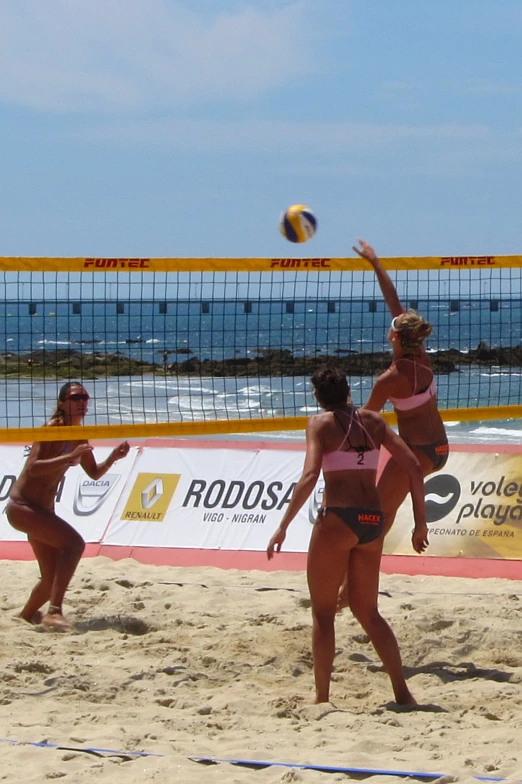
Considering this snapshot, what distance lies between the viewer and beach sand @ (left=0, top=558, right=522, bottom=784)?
3.99 m

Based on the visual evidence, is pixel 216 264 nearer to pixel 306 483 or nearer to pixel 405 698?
pixel 306 483

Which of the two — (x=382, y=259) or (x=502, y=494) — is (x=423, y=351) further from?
(x=502, y=494)

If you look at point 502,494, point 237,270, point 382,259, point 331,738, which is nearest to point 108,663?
point 331,738

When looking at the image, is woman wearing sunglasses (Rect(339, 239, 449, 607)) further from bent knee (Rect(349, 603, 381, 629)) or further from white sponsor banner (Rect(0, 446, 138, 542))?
white sponsor banner (Rect(0, 446, 138, 542))

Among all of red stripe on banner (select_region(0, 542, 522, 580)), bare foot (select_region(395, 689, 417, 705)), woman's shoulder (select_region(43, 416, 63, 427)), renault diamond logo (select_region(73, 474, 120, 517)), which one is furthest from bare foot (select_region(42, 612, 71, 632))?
renault diamond logo (select_region(73, 474, 120, 517))

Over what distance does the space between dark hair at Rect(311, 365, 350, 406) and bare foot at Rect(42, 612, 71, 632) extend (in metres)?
2.52

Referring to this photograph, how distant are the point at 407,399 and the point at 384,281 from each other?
2.48 feet

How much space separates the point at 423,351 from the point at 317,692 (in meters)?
2.04

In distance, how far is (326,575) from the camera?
187 inches

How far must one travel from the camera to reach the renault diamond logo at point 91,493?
355 inches

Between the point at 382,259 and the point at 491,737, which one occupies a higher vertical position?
the point at 382,259

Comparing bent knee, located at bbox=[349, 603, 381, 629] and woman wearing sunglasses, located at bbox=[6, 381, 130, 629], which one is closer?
bent knee, located at bbox=[349, 603, 381, 629]

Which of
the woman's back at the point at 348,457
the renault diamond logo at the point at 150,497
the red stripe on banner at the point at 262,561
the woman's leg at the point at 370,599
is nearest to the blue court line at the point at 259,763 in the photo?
the woman's leg at the point at 370,599

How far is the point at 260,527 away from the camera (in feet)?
28.0
